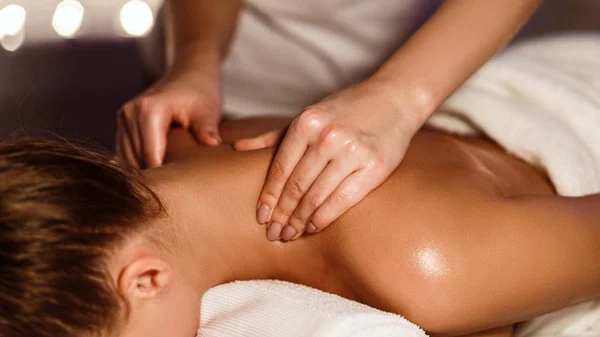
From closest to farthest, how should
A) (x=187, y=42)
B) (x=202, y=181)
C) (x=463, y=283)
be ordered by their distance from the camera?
A: (x=463, y=283)
(x=202, y=181)
(x=187, y=42)

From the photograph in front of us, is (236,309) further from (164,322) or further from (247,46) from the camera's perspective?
(247,46)

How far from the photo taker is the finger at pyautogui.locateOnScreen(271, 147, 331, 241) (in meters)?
0.96

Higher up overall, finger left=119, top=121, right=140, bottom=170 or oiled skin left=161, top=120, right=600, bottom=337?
oiled skin left=161, top=120, right=600, bottom=337

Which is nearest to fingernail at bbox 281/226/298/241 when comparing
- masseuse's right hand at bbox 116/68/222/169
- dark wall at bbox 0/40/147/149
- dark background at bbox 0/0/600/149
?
masseuse's right hand at bbox 116/68/222/169

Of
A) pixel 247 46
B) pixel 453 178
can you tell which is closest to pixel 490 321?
pixel 453 178

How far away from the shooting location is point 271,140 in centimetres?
107

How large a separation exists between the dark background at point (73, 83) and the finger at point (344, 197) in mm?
835

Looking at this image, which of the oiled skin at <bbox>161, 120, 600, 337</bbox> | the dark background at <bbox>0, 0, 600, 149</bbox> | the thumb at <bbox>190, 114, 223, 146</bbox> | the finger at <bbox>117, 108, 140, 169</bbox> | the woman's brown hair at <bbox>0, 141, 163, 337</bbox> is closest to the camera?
the woman's brown hair at <bbox>0, 141, 163, 337</bbox>

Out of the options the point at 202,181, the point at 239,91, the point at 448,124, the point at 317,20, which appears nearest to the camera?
the point at 202,181

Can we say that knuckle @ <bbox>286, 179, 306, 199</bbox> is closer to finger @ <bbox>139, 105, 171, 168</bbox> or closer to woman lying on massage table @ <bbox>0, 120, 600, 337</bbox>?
woman lying on massage table @ <bbox>0, 120, 600, 337</bbox>

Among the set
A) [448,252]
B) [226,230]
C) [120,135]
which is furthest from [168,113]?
[448,252]

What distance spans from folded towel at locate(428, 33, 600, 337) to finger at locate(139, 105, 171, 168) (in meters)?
0.44

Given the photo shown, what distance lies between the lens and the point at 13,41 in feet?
6.14

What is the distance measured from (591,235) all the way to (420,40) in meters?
0.36
